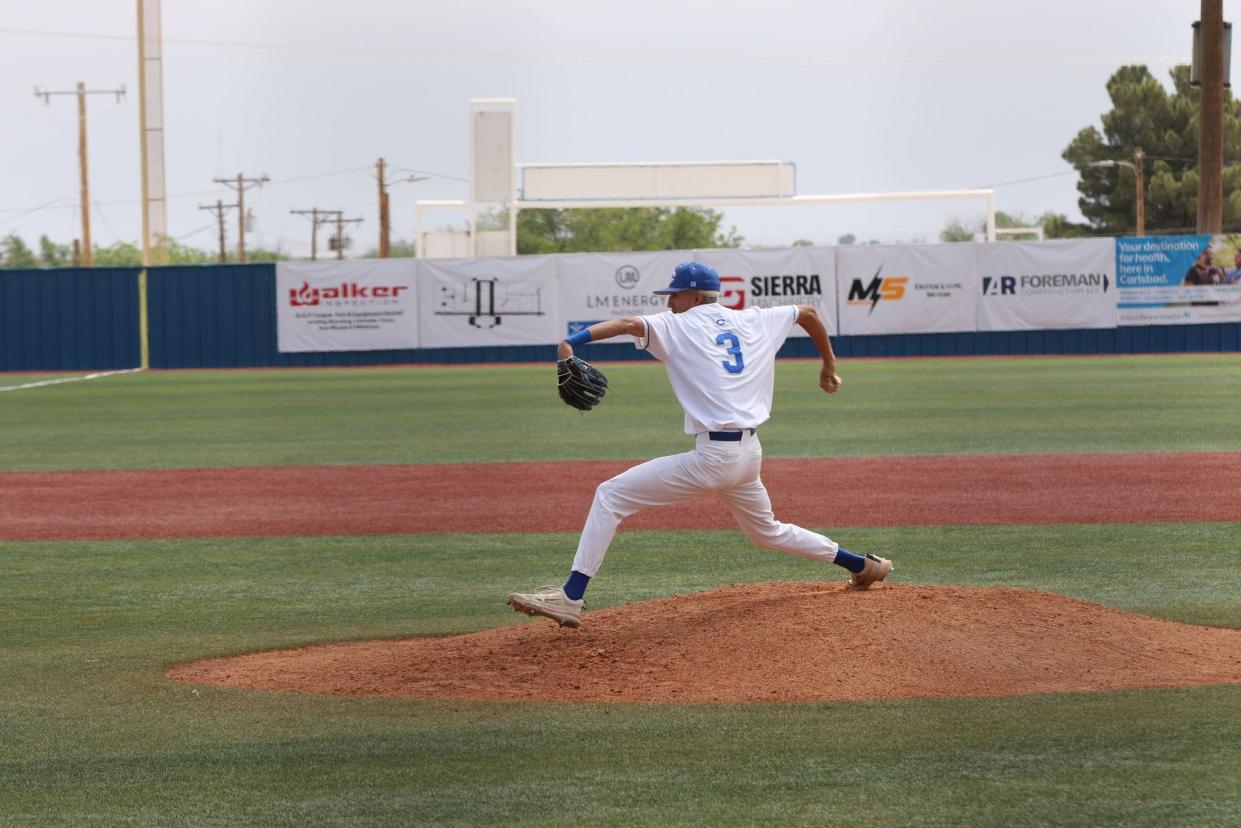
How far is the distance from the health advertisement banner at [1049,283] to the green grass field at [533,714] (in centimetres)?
1694

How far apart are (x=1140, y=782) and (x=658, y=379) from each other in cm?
2604

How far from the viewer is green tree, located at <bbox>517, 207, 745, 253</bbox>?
71.9 meters

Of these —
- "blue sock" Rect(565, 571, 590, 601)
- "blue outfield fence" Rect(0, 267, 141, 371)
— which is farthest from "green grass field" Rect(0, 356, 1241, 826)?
"blue outfield fence" Rect(0, 267, 141, 371)

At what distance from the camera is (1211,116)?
1401 inches

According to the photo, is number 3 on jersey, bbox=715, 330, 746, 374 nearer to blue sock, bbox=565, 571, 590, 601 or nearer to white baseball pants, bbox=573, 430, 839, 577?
white baseball pants, bbox=573, 430, 839, 577

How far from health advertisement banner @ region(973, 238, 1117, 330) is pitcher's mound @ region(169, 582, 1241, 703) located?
28220 millimetres

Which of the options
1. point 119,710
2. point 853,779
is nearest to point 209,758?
point 119,710

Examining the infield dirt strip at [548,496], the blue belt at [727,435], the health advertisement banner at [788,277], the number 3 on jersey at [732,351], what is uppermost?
the health advertisement banner at [788,277]

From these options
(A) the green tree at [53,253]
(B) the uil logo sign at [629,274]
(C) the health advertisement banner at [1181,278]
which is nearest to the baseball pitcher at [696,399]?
(B) the uil logo sign at [629,274]

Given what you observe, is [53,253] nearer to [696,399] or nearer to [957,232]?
[957,232]

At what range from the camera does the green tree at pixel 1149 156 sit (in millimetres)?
67812

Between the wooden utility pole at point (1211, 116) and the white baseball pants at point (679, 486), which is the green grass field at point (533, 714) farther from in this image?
the wooden utility pole at point (1211, 116)

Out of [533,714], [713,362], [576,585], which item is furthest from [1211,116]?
[533,714]

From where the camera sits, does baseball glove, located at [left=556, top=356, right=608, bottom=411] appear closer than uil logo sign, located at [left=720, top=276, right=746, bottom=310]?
Yes
